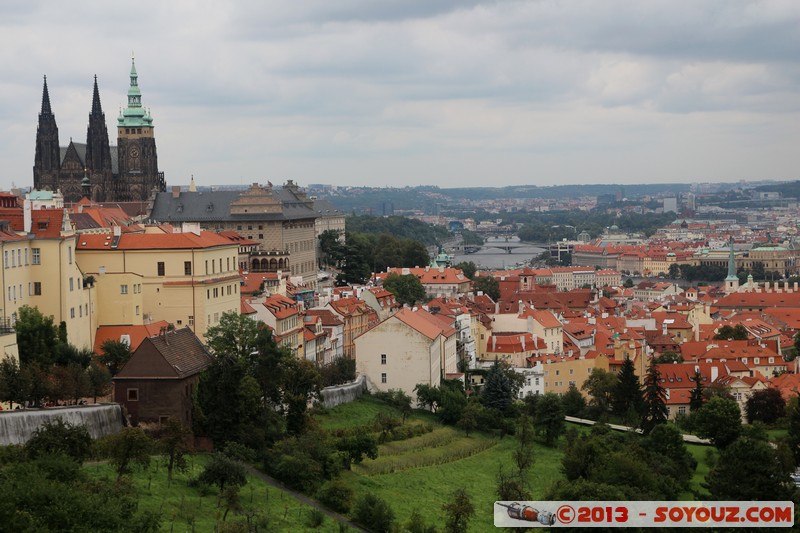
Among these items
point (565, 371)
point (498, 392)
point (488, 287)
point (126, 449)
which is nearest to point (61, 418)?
point (126, 449)

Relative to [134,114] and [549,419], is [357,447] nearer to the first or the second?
[549,419]

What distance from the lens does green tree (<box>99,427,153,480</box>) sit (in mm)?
44531

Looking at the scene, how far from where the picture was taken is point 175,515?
43.9 metres

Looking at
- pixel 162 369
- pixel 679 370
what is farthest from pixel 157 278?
pixel 679 370

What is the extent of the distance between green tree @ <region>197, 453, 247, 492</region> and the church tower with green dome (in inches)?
4169

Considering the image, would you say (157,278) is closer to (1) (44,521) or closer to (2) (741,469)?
(2) (741,469)

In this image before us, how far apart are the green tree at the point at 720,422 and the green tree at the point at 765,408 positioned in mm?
8125

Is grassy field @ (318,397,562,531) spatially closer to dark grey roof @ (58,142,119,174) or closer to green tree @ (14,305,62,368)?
green tree @ (14,305,62,368)

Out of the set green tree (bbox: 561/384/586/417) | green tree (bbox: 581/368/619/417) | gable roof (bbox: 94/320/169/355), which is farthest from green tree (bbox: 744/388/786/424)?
gable roof (bbox: 94/320/169/355)

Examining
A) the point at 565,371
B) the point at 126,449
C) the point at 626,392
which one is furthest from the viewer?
the point at 565,371

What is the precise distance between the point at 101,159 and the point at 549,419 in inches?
3648

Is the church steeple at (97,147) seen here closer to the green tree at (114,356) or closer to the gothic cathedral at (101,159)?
the gothic cathedral at (101,159)

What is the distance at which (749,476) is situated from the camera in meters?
57.0

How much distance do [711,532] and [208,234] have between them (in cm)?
3022
